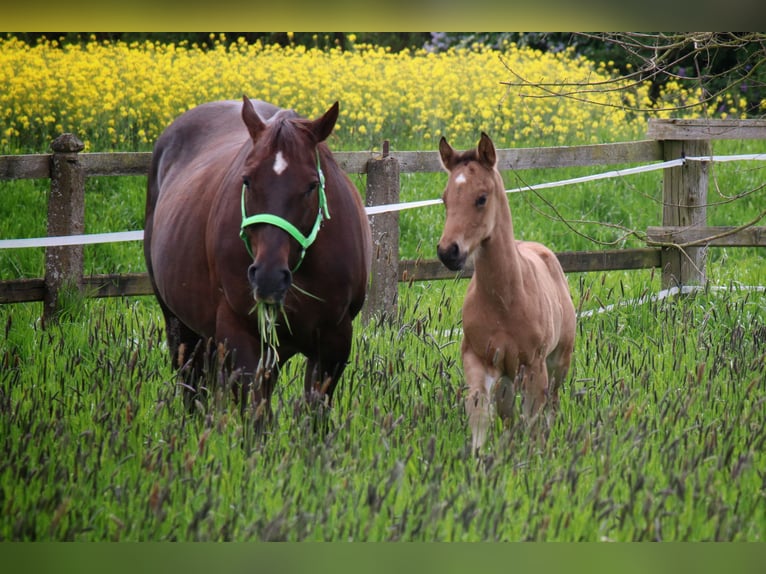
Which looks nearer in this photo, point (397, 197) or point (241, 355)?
point (241, 355)

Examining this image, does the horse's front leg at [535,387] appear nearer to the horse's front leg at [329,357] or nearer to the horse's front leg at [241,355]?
the horse's front leg at [329,357]

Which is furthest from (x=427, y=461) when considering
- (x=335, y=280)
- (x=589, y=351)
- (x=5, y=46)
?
(x=5, y=46)

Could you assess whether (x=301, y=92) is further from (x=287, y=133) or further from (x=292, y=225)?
(x=292, y=225)

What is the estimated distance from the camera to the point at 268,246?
12.0ft

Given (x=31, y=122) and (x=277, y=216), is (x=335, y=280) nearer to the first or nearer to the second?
(x=277, y=216)

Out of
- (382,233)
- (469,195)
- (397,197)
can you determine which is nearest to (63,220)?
(382,233)

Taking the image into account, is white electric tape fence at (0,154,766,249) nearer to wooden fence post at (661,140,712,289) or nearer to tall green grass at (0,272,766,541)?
wooden fence post at (661,140,712,289)

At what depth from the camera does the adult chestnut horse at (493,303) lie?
407 centimetres

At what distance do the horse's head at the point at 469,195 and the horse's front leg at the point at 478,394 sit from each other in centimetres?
54

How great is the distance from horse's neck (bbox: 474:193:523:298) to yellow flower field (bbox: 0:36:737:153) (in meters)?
0.70

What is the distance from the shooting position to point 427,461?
3527 millimetres

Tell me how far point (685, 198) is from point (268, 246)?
15.4 feet

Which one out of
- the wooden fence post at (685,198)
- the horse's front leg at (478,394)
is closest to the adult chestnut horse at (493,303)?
the horse's front leg at (478,394)

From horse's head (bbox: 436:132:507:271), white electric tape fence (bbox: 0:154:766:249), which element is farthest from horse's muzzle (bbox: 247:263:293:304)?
white electric tape fence (bbox: 0:154:766:249)
